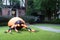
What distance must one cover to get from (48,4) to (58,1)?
6.06 feet

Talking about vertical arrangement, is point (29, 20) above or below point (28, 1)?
below

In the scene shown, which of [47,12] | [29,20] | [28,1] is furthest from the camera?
[28,1]

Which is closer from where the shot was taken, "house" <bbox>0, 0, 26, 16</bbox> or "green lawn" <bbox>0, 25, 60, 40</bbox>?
"green lawn" <bbox>0, 25, 60, 40</bbox>

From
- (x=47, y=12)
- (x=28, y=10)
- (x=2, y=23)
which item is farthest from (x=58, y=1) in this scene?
(x=2, y=23)

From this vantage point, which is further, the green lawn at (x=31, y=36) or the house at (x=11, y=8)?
the house at (x=11, y=8)

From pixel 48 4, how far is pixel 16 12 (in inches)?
537

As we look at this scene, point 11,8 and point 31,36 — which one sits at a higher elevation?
point 31,36

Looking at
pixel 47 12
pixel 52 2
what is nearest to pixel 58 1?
pixel 52 2

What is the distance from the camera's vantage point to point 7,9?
45.8 metres

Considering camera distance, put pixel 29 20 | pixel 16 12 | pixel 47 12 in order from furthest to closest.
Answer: pixel 16 12
pixel 47 12
pixel 29 20

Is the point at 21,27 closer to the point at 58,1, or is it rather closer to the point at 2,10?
the point at 58,1

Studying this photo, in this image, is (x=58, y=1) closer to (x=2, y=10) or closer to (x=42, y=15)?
(x=42, y=15)

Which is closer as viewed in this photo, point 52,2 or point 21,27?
point 21,27

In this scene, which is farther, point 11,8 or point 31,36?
point 11,8
